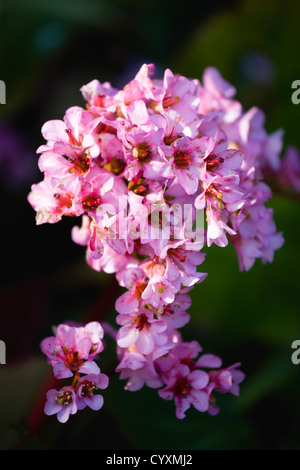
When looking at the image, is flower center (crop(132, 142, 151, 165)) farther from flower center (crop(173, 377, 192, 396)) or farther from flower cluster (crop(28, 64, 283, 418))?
flower center (crop(173, 377, 192, 396))

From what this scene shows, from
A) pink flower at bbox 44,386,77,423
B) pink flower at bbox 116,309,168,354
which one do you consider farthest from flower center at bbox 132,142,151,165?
pink flower at bbox 44,386,77,423

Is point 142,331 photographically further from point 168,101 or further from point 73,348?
point 168,101

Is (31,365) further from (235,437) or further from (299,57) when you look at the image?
(299,57)

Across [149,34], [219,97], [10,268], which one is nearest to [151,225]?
[219,97]

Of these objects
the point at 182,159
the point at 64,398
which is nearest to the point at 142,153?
the point at 182,159

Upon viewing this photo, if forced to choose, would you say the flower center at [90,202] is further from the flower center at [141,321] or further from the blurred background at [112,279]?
the blurred background at [112,279]
